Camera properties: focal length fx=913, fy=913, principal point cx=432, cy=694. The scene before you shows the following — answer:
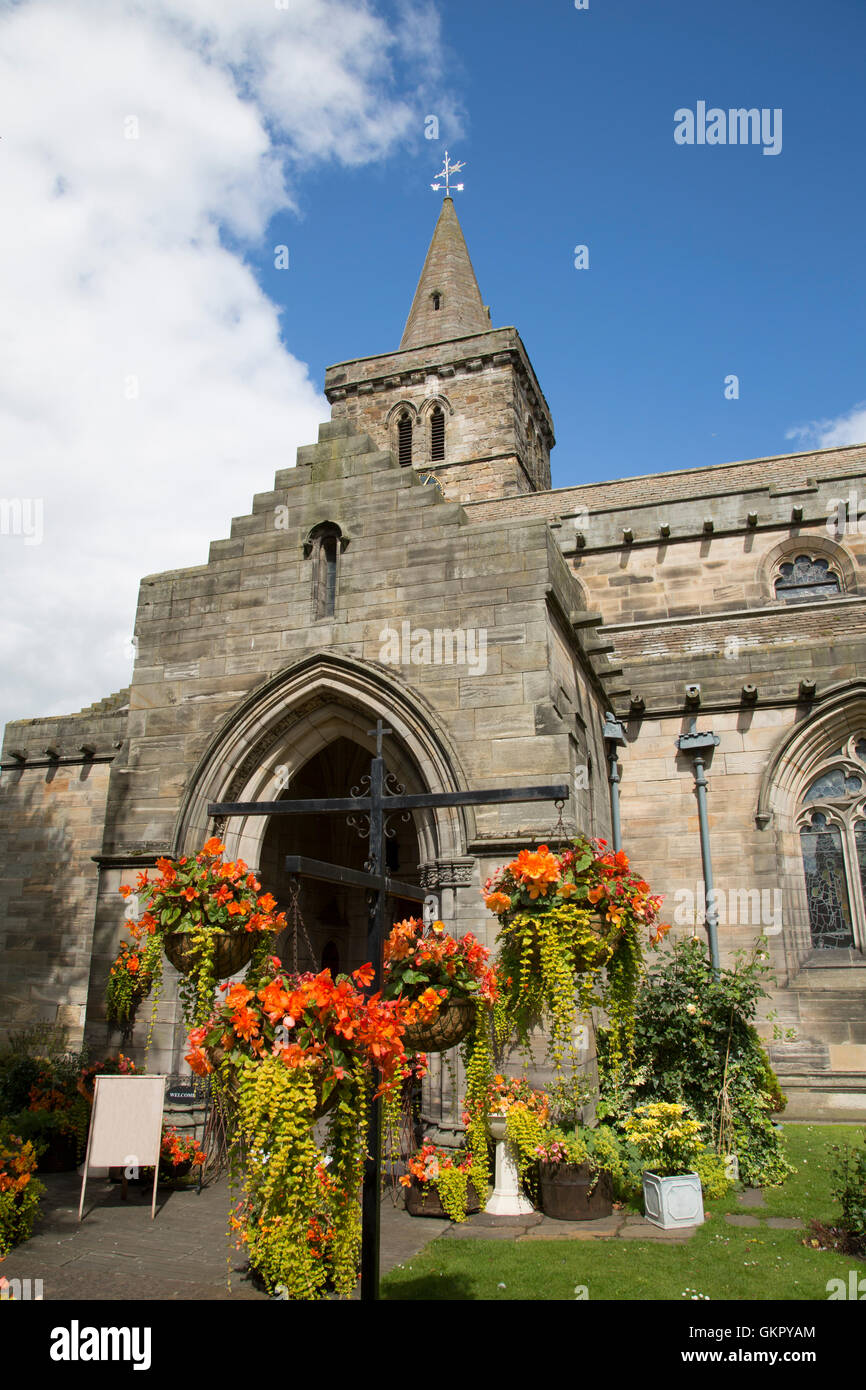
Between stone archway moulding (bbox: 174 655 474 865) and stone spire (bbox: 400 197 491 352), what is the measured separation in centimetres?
2798

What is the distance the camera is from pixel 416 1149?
844 centimetres

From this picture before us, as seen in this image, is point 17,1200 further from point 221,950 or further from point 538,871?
point 538,871

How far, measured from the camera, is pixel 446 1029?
5719 millimetres

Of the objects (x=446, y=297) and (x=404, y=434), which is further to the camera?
(x=446, y=297)

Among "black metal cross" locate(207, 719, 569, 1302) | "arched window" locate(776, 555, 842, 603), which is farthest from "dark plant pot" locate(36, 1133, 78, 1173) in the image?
"arched window" locate(776, 555, 842, 603)

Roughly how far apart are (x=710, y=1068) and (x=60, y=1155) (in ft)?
22.0

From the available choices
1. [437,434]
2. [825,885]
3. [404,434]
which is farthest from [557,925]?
[404,434]

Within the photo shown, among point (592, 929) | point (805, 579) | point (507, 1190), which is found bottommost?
point (507, 1190)

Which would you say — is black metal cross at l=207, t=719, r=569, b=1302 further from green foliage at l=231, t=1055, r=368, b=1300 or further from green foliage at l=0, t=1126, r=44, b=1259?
green foliage at l=0, t=1126, r=44, b=1259

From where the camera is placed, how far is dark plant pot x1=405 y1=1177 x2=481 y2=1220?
7.60 metres

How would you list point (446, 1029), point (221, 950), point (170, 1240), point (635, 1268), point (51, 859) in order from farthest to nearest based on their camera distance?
point (51, 859), point (170, 1240), point (221, 950), point (635, 1268), point (446, 1029)

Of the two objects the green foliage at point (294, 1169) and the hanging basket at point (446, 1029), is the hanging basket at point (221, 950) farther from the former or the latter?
the green foliage at point (294, 1169)

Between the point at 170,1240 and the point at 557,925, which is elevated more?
the point at 557,925
